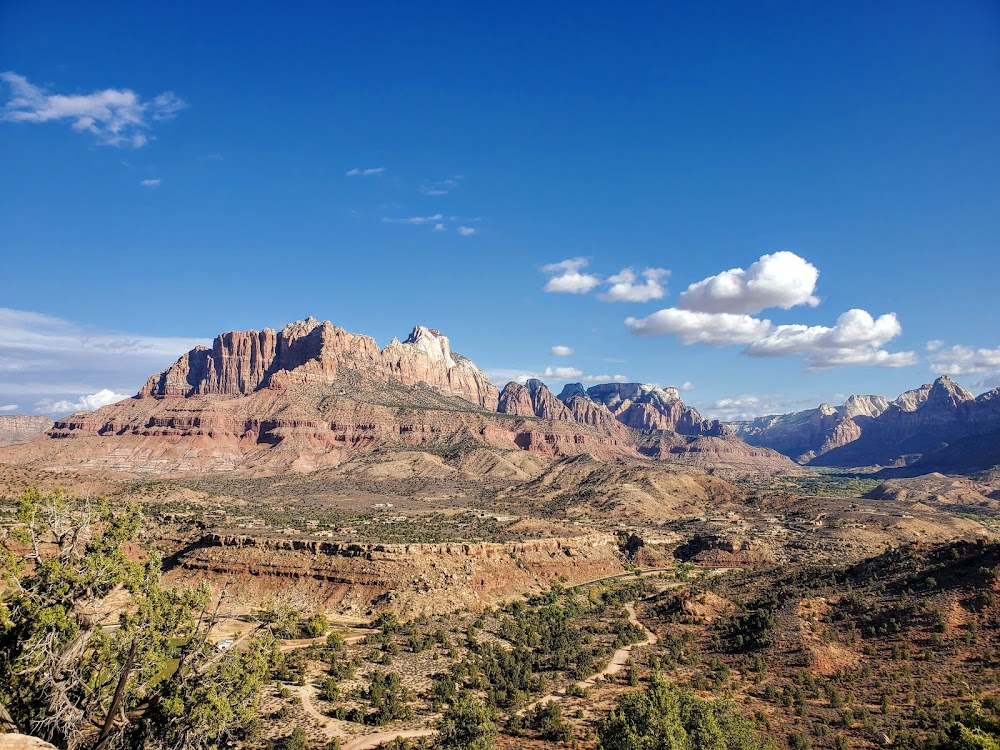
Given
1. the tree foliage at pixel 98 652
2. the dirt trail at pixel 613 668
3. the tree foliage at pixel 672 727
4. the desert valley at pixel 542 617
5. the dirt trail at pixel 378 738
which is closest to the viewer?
the tree foliage at pixel 98 652

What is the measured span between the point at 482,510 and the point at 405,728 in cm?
9332

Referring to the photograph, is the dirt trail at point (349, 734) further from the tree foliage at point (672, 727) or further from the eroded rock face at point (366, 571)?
the eroded rock face at point (366, 571)

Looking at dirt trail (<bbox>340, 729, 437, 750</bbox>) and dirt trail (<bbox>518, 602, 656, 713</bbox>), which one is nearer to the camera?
dirt trail (<bbox>340, 729, 437, 750</bbox>)

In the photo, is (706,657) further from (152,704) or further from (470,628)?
(152,704)

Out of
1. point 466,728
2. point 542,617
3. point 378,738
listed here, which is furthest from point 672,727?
point 542,617

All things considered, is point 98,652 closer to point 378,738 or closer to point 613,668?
point 378,738

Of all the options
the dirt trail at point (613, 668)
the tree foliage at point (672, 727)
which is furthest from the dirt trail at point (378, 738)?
the tree foliage at point (672, 727)

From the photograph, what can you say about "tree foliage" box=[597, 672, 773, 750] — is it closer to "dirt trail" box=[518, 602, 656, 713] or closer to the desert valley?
the desert valley

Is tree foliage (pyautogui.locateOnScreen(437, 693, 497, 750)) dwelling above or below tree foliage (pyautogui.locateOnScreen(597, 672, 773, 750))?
below

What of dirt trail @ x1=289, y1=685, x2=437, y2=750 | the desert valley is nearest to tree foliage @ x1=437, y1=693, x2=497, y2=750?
the desert valley

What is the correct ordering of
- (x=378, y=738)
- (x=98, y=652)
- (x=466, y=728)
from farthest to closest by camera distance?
(x=378, y=738), (x=466, y=728), (x=98, y=652)

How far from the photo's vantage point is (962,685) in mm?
34125

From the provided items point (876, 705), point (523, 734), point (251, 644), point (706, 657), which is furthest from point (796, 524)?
point (251, 644)

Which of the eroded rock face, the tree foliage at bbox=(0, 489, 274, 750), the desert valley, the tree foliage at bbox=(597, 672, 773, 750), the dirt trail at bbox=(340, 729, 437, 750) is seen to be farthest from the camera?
the eroded rock face
